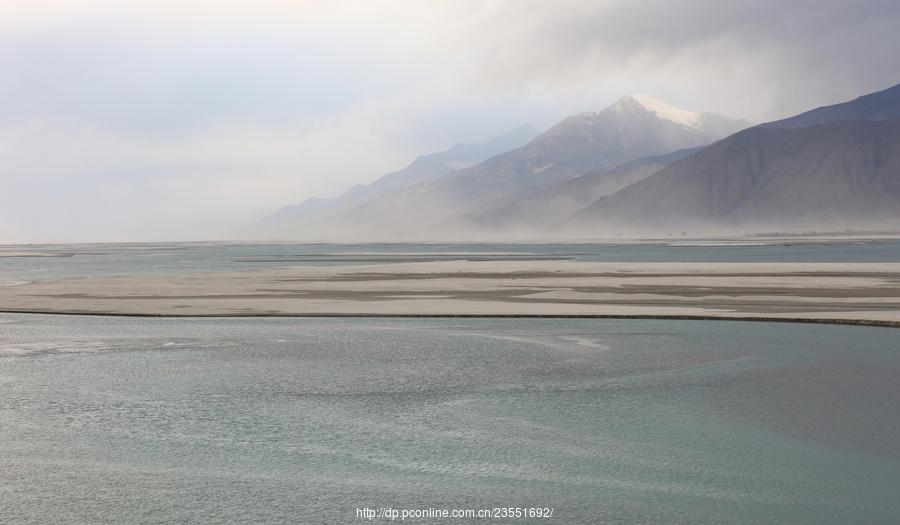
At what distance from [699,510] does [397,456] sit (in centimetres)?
590

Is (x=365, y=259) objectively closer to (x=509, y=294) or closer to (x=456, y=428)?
(x=509, y=294)

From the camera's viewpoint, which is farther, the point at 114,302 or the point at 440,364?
the point at 114,302

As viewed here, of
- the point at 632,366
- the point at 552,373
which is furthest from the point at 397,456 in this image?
the point at 632,366

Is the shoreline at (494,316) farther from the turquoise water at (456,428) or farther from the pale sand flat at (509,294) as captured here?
the turquoise water at (456,428)

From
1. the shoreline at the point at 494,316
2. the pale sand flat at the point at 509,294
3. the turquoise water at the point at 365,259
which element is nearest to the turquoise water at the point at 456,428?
the shoreline at the point at 494,316

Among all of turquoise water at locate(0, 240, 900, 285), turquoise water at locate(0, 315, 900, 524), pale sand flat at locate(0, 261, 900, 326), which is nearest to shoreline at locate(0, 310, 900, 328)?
pale sand flat at locate(0, 261, 900, 326)

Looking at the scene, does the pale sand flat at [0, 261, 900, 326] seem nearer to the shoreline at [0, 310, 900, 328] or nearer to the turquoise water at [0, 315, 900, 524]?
the shoreline at [0, 310, 900, 328]

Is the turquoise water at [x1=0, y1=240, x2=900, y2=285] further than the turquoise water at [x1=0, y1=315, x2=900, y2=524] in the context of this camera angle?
Yes

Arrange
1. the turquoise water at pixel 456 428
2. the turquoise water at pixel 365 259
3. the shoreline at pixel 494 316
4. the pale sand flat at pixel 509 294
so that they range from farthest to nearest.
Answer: the turquoise water at pixel 365 259 < the pale sand flat at pixel 509 294 < the shoreline at pixel 494 316 < the turquoise water at pixel 456 428

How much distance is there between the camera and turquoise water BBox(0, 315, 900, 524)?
14.9 metres

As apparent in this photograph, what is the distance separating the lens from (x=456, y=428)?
19438 millimetres

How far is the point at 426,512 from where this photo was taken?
14.4 m

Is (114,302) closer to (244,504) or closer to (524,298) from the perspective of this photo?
(524,298)

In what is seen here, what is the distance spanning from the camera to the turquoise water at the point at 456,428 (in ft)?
48.9
